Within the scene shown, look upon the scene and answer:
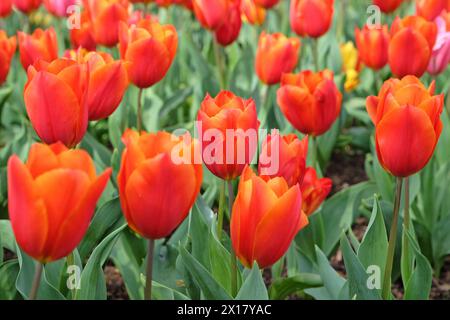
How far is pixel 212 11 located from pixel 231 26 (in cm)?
12

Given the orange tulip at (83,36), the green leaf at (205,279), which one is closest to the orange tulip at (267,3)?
the orange tulip at (83,36)

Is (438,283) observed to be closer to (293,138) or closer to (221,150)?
(293,138)

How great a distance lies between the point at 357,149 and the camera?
11.2ft

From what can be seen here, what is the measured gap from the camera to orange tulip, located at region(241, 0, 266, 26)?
3446 mm

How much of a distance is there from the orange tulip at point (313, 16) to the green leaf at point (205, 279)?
4.79 ft

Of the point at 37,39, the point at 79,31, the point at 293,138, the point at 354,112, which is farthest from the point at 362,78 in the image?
the point at 293,138

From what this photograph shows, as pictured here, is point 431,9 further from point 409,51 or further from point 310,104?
point 310,104

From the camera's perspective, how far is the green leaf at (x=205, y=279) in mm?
1460

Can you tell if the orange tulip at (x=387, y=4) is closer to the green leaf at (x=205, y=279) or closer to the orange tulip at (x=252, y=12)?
the orange tulip at (x=252, y=12)

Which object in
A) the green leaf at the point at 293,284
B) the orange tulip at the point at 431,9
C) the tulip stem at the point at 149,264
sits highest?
the orange tulip at the point at 431,9

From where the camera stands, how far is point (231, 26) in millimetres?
2812

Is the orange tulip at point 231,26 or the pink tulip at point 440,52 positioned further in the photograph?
the orange tulip at point 231,26

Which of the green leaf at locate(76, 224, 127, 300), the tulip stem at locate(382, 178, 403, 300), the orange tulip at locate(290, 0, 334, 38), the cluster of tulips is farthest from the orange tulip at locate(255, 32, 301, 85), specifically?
the green leaf at locate(76, 224, 127, 300)
